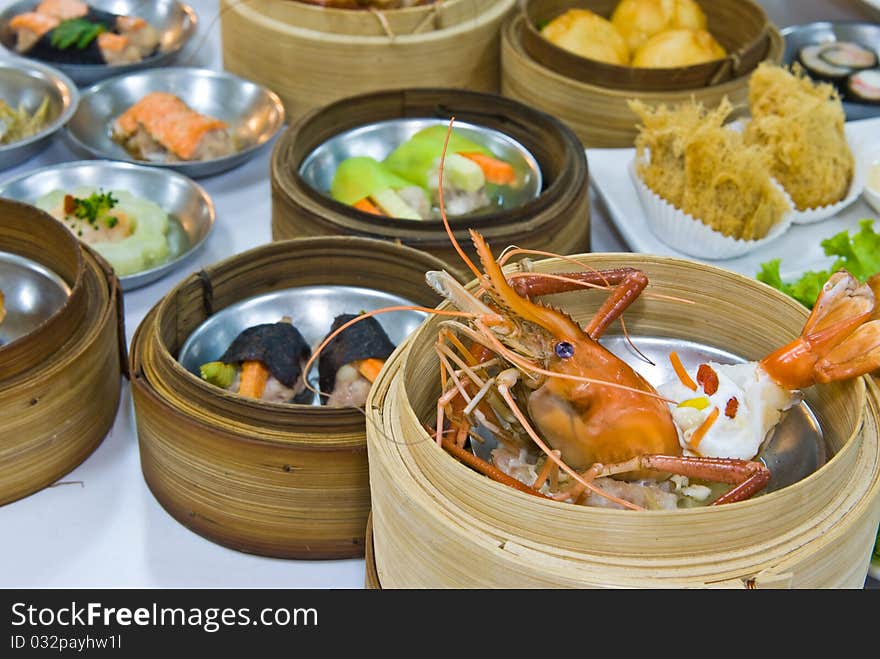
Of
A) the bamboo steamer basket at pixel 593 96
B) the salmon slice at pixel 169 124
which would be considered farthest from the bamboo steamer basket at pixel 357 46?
the salmon slice at pixel 169 124

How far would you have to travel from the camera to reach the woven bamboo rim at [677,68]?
2.71 m

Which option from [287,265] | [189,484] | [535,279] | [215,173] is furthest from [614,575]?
[215,173]

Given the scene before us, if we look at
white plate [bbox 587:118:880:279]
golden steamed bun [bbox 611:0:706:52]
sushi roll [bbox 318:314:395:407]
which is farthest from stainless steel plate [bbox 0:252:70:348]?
golden steamed bun [bbox 611:0:706:52]

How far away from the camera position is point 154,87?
308 cm

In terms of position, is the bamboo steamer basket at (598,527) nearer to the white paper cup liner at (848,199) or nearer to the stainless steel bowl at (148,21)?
the white paper cup liner at (848,199)

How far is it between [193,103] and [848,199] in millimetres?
1767

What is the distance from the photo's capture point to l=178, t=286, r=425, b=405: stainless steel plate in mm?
2080

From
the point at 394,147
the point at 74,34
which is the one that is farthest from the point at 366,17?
the point at 74,34

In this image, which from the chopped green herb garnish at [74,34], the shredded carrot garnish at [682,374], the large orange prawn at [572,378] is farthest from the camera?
the chopped green herb garnish at [74,34]

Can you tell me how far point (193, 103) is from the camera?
3.09 meters

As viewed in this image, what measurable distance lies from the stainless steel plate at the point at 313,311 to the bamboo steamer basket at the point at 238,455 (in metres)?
0.07

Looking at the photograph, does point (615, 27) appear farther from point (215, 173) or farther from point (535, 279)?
point (535, 279)

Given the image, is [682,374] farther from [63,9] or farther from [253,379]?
[63,9]

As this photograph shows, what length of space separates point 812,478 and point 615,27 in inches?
81.8
